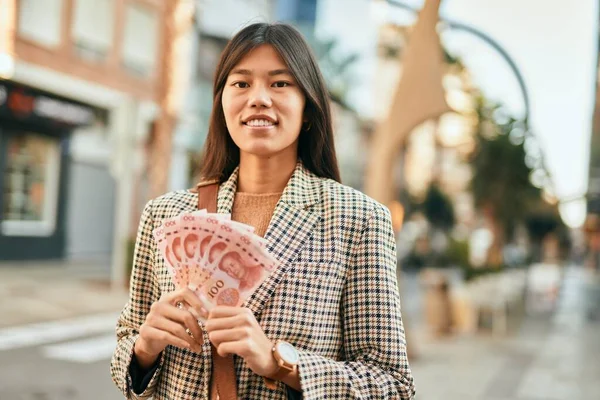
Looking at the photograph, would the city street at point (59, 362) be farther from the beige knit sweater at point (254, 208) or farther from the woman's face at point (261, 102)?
the woman's face at point (261, 102)

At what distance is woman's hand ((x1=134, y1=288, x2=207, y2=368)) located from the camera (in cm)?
156

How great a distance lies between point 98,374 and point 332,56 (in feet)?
37.3

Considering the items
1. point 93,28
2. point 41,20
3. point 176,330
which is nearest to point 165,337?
point 176,330

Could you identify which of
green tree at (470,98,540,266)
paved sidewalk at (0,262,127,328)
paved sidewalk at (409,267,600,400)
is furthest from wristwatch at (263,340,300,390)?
green tree at (470,98,540,266)

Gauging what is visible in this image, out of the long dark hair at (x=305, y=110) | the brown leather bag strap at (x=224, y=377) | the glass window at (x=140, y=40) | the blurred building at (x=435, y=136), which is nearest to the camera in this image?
the brown leather bag strap at (x=224, y=377)

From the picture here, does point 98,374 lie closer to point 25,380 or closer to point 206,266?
point 25,380

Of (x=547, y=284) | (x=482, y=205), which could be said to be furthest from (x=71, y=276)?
(x=547, y=284)

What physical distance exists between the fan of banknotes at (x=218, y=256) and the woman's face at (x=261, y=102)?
0.33 meters

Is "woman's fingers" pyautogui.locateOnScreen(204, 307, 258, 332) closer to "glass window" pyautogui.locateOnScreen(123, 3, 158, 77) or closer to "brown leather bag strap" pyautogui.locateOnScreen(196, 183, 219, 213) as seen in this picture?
"brown leather bag strap" pyautogui.locateOnScreen(196, 183, 219, 213)

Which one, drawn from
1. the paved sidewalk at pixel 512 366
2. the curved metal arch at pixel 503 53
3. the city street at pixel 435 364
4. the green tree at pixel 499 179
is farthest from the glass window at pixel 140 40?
the curved metal arch at pixel 503 53

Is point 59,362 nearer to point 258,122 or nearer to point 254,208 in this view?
point 254,208

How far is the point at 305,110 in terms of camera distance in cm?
194

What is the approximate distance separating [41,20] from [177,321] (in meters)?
18.3

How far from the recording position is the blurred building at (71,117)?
55.4ft
